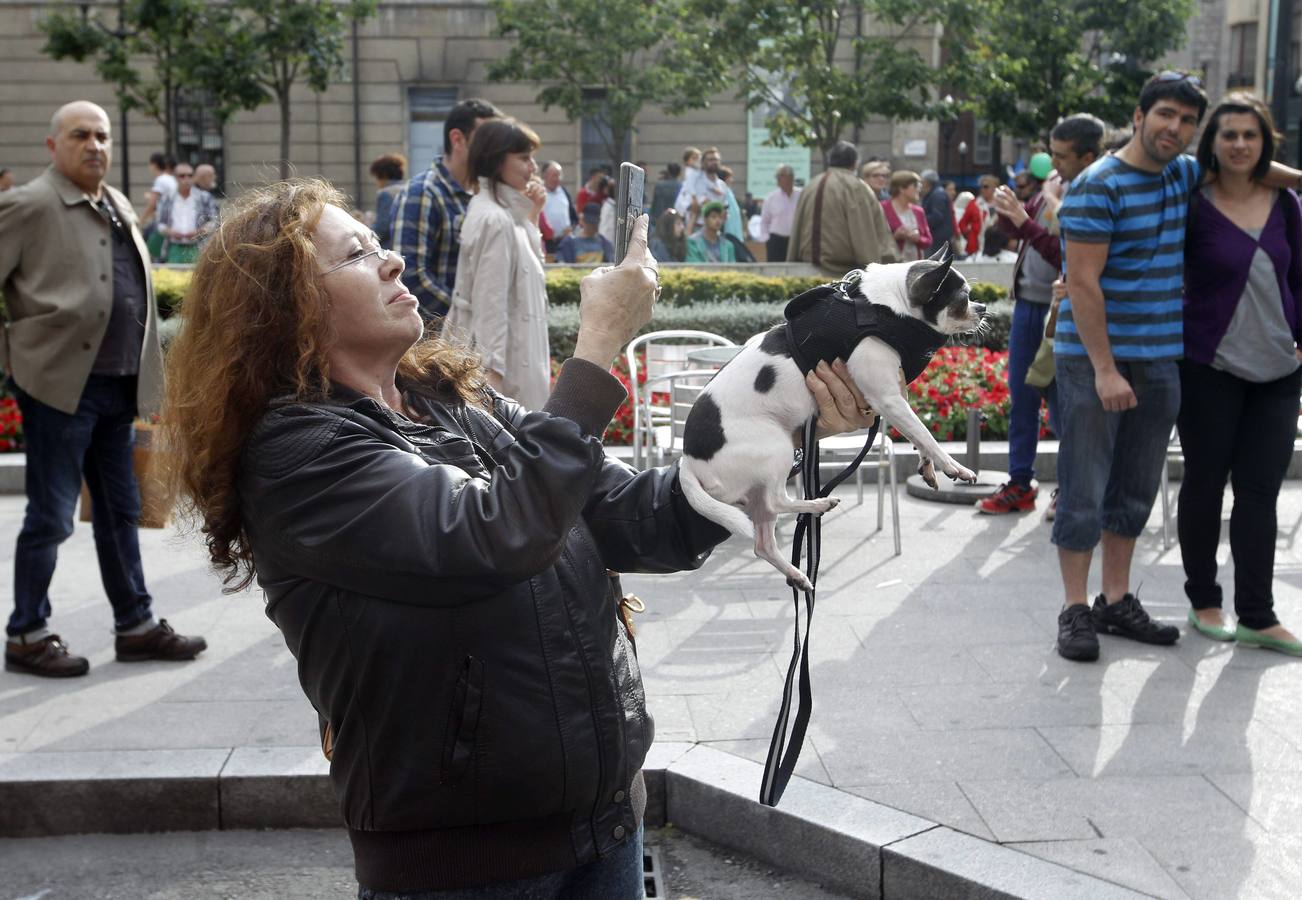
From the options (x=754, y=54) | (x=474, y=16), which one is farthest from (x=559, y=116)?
(x=754, y=54)

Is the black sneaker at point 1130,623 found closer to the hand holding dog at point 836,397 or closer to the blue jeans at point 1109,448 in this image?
the blue jeans at point 1109,448

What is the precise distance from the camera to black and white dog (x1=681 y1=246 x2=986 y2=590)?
6.84 ft

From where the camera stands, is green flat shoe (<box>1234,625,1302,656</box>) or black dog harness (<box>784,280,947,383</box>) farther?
green flat shoe (<box>1234,625,1302,656</box>)

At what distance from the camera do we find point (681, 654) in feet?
18.5

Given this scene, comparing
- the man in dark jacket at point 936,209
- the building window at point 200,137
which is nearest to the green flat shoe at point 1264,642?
the man in dark jacket at point 936,209

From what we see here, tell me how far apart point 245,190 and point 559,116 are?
1178 inches

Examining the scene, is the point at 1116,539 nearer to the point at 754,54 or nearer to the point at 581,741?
the point at 581,741

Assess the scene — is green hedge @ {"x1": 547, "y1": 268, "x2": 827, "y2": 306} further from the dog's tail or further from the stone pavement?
the dog's tail

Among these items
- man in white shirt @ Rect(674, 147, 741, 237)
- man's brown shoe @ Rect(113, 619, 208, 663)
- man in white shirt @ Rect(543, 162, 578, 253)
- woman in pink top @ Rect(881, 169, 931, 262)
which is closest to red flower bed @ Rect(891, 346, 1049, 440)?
woman in pink top @ Rect(881, 169, 931, 262)

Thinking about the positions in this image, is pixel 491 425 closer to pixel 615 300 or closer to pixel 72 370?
pixel 615 300

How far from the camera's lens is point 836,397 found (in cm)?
210

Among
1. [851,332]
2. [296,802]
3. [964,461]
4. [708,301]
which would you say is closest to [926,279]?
[851,332]

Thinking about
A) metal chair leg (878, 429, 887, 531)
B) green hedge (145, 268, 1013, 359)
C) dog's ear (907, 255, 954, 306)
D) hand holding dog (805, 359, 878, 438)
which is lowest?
metal chair leg (878, 429, 887, 531)

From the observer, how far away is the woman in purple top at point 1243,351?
5305mm
